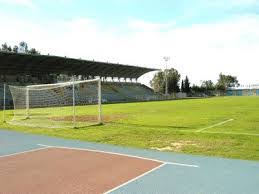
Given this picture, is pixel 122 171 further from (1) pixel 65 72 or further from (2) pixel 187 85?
(2) pixel 187 85

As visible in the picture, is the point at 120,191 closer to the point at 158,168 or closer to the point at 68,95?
the point at 158,168

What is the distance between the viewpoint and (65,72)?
72000 millimetres

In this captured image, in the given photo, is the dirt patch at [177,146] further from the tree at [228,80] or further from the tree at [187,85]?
the tree at [228,80]

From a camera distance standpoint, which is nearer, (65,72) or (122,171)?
(122,171)

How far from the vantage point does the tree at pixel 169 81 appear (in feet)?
365

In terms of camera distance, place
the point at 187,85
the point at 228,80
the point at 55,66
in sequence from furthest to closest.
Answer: the point at 228,80 → the point at 187,85 → the point at 55,66

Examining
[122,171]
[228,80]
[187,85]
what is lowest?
Result: [122,171]

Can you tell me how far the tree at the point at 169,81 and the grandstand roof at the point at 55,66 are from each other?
28146 millimetres

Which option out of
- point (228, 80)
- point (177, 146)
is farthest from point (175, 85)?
point (177, 146)

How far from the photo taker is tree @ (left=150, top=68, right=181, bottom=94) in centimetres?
11119

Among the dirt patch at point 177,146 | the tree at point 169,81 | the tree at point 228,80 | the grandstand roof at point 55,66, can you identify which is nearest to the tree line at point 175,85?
the tree at point 169,81

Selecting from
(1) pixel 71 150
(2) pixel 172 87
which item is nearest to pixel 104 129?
(1) pixel 71 150

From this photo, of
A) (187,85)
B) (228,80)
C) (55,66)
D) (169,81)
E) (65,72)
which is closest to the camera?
(55,66)

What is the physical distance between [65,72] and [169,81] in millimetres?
46640
